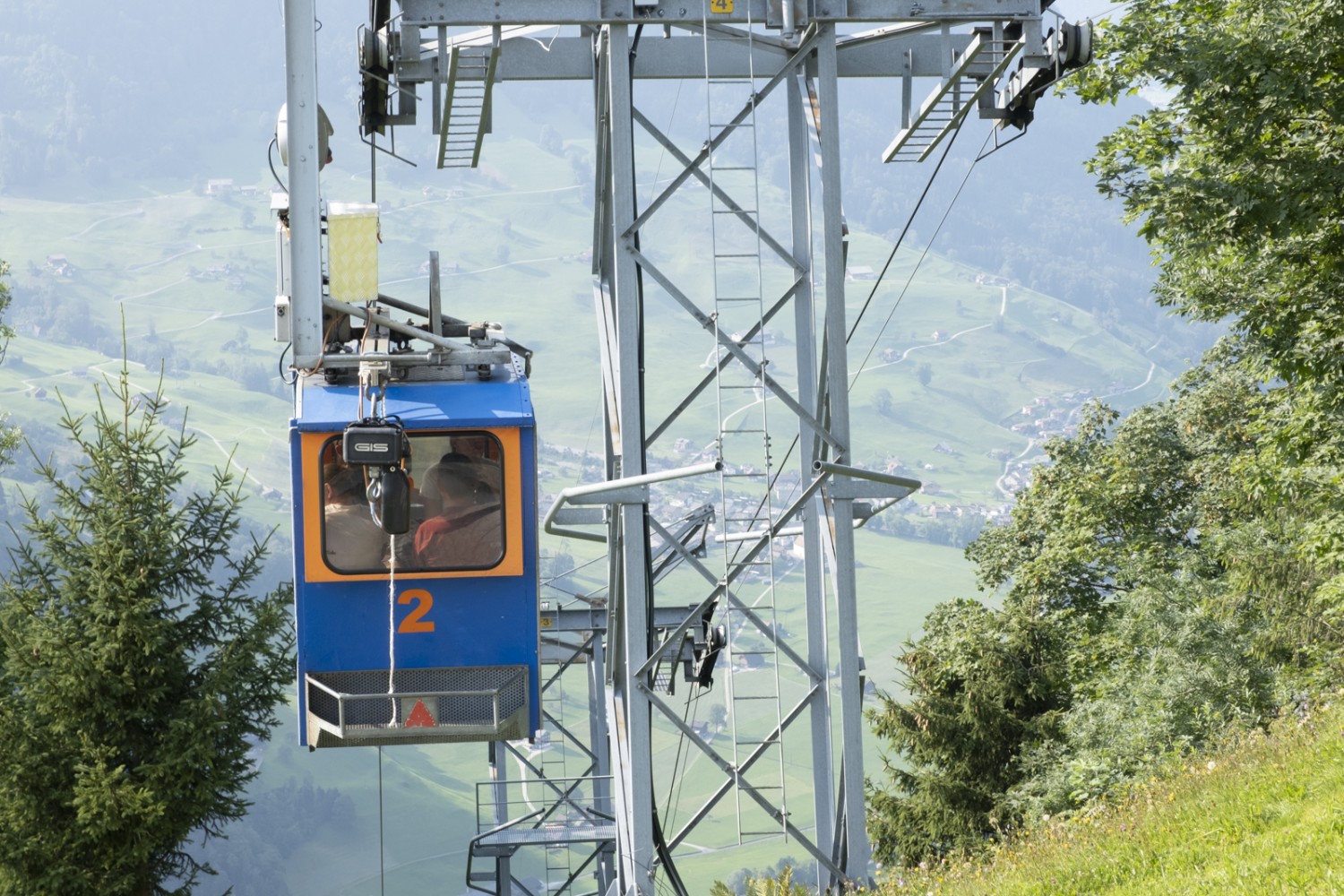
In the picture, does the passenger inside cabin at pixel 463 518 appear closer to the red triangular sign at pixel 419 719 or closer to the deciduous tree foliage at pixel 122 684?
the red triangular sign at pixel 419 719

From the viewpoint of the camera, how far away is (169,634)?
14586 millimetres

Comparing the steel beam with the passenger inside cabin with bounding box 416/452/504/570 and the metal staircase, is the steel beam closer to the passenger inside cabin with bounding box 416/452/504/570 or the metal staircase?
the metal staircase

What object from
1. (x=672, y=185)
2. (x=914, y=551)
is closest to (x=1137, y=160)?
(x=672, y=185)

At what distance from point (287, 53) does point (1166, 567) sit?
20.7 metres

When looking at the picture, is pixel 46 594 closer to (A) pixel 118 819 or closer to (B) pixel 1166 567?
(A) pixel 118 819

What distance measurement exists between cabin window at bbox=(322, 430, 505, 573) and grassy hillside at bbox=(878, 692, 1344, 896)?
350 centimetres

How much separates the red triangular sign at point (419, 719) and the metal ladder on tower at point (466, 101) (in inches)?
146

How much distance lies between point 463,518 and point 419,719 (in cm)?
137

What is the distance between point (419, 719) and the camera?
10.1 metres

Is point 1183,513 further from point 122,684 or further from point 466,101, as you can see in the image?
point 466,101

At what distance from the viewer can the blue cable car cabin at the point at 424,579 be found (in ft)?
32.9

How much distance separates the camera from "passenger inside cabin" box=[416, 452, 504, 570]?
10.2 metres

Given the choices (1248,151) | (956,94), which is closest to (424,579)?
(956,94)

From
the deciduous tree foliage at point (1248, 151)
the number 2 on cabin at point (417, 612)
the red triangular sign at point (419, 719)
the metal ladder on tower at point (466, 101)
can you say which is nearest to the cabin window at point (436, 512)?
the number 2 on cabin at point (417, 612)
